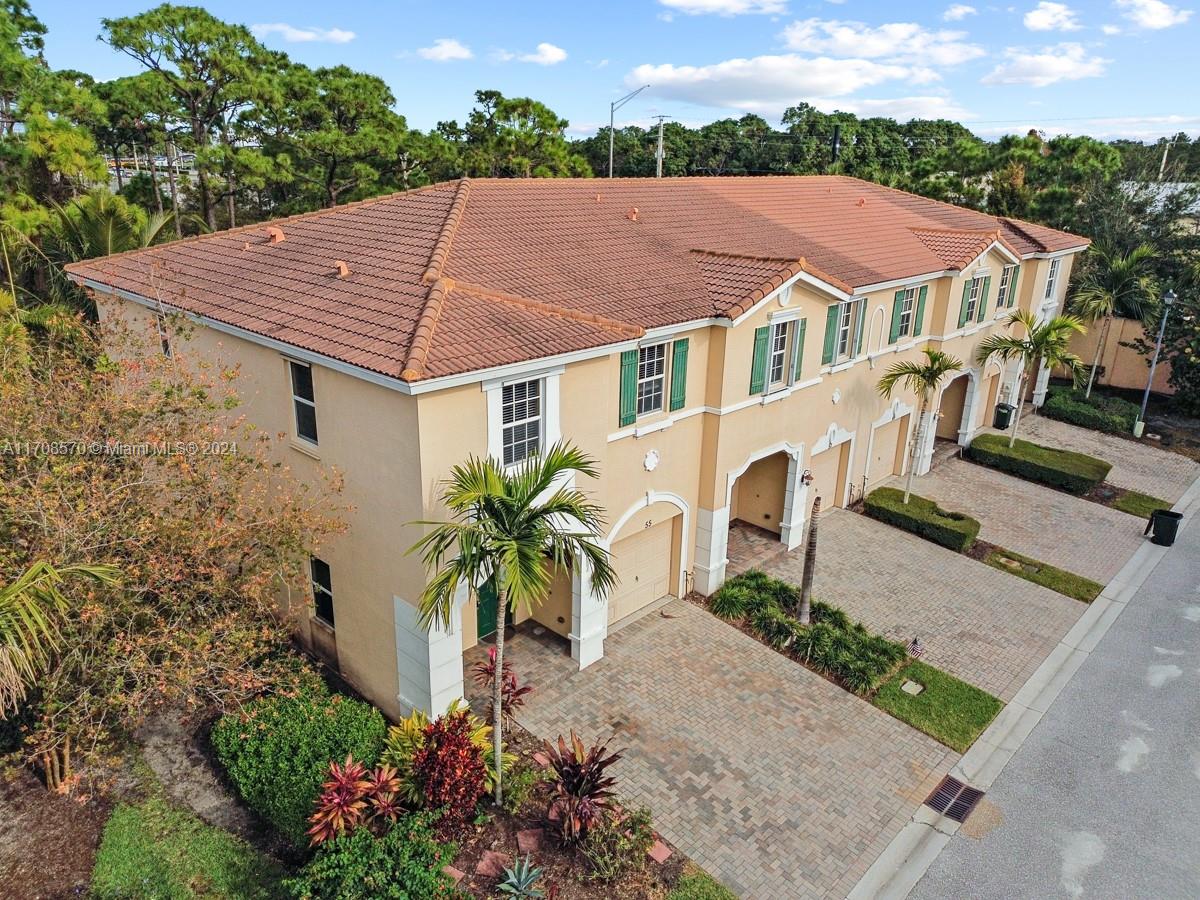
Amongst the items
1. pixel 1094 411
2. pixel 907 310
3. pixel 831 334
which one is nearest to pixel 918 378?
pixel 907 310

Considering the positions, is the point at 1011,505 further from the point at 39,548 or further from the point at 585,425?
the point at 39,548

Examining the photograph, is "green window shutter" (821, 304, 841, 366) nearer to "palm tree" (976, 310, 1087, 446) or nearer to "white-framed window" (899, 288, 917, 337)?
"white-framed window" (899, 288, 917, 337)

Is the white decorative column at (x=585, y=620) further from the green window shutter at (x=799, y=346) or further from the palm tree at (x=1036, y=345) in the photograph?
the palm tree at (x=1036, y=345)

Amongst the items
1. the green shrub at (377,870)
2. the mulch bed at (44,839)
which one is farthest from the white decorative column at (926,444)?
the mulch bed at (44,839)

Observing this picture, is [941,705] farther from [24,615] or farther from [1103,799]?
[24,615]

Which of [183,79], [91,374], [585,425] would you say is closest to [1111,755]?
[585,425]

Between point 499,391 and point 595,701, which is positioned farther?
point 595,701
